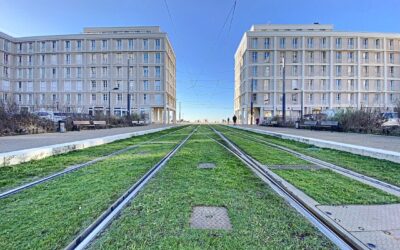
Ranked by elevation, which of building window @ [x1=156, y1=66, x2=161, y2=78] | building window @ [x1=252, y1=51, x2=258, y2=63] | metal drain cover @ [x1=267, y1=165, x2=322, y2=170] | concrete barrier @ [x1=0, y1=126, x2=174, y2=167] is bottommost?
metal drain cover @ [x1=267, y1=165, x2=322, y2=170]

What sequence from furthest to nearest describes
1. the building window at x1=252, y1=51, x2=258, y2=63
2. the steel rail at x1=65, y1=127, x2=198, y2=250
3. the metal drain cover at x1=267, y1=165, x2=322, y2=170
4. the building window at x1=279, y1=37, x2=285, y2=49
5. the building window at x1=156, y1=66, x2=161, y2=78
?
the building window at x1=156, y1=66, x2=161, y2=78, the building window at x1=252, y1=51, x2=258, y2=63, the building window at x1=279, y1=37, x2=285, y2=49, the metal drain cover at x1=267, y1=165, x2=322, y2=170, the steel rail at x1=65, y1=127, x2=198, y2=250

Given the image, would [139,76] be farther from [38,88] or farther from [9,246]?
[9,246]

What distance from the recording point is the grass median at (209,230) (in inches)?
112

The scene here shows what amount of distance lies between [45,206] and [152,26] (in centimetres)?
7635

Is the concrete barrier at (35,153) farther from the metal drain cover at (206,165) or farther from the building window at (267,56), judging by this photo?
the building window at (267,56)

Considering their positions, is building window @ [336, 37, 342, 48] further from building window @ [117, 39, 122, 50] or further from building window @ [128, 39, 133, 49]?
building window @ [117, 39, 122, 50]

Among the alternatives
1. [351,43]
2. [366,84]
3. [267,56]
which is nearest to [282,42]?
[267,56]

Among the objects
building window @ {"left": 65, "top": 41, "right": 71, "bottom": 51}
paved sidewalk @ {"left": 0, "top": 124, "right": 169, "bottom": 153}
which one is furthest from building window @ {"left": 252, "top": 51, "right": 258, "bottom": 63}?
paved sidewalk @ {"left": 0, "top": 124, "right": 169, "bottom": 153}

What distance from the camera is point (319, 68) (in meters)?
67.8

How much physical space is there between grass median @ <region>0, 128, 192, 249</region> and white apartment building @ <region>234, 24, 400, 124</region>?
64326mm

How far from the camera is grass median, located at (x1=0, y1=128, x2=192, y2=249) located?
2.94 m

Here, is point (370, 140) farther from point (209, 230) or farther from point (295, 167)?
point (209, 230)

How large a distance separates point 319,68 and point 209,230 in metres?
72.2

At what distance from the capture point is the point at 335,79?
67.6 meters
